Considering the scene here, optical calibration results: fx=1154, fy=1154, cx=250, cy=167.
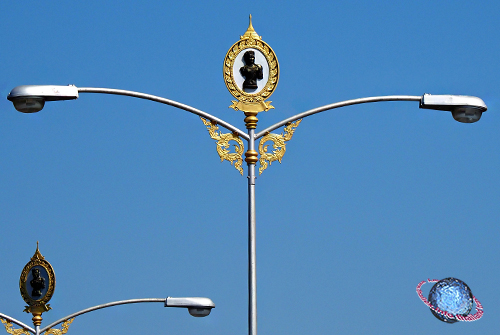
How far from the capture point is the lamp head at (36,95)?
61.0 ft

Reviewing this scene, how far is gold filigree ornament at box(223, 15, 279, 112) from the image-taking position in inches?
742

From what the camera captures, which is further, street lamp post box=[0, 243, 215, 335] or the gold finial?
street lamp post box=[0, 243, 215, 335]

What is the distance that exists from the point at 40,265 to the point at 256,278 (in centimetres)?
1367

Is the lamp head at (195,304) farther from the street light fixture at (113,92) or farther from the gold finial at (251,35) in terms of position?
the gold finial at (251,35)

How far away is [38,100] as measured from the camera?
18734mm

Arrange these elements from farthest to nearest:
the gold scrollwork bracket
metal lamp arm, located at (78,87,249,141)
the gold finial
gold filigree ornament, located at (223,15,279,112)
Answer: the gold scrollwork bracket < the gold finial < gold filigree ornament, located at (223,15,279,112) < metal lamp arm, located at (78,87,249,141)

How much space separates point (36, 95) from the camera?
18.6 metres

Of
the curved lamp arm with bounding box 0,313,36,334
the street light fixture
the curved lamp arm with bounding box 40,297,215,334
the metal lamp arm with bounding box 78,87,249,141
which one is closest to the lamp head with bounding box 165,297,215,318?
the curved lamp arm with bounding box 40,297,215,334

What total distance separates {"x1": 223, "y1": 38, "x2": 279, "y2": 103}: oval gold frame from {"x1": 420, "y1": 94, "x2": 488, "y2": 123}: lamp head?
8.13 ft

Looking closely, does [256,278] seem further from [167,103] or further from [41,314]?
[41,314]

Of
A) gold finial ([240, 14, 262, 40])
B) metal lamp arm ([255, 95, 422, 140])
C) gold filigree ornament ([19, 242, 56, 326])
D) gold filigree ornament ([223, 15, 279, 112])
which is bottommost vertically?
gold filigree ornament ([19, 242, 56, 326])

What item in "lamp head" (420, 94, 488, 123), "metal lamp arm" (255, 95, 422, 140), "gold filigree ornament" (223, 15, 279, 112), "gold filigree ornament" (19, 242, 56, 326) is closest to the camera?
"metal lamp arm" (255, 95, 422, 140)

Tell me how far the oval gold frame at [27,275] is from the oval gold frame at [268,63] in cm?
1247

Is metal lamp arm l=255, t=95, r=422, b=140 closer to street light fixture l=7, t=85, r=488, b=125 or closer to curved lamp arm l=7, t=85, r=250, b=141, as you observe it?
street light fixture l=7, t=85, r=488, b=125
